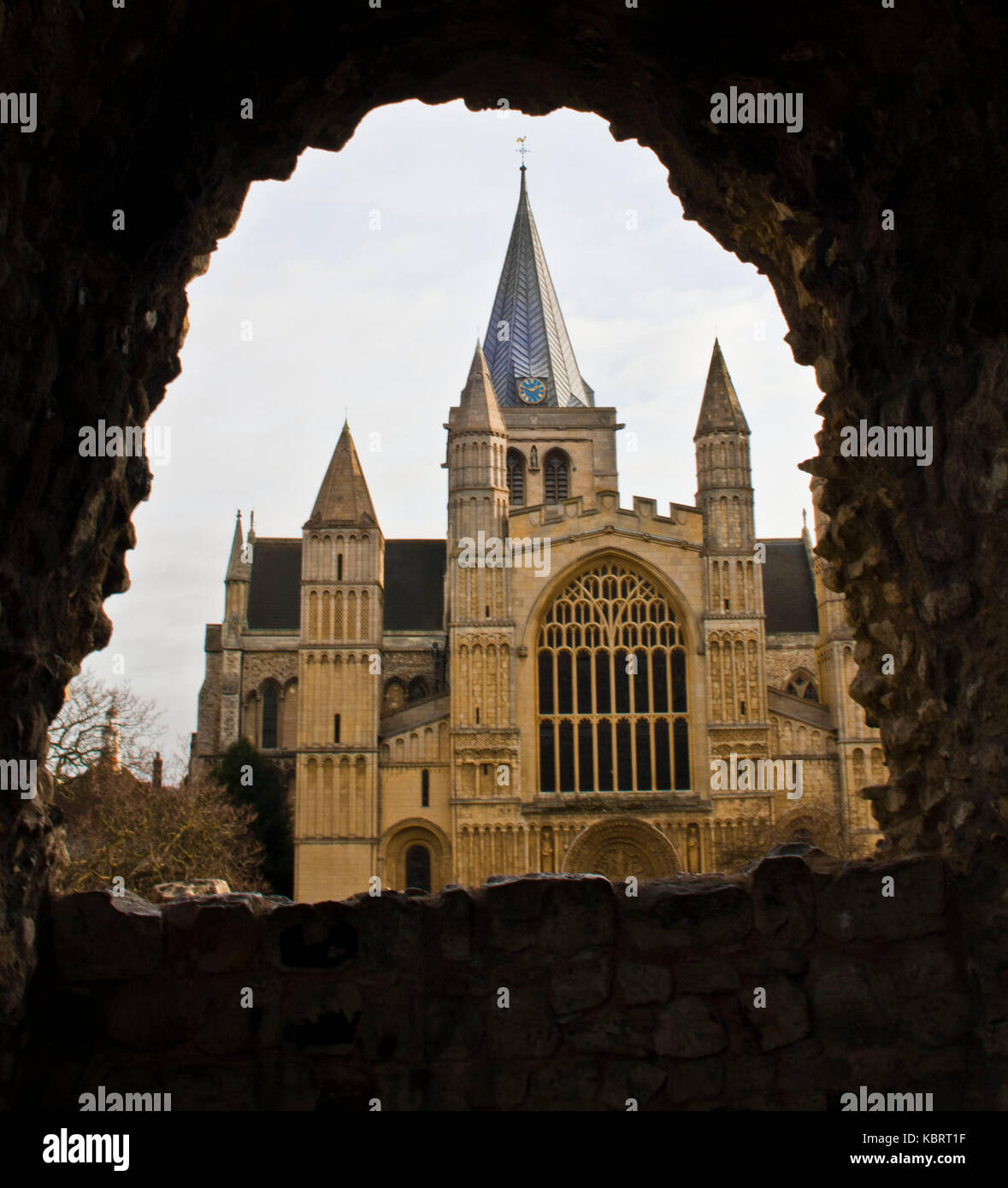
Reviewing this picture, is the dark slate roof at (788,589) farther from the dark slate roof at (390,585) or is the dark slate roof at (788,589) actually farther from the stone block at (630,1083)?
the stone block at (630,1083)

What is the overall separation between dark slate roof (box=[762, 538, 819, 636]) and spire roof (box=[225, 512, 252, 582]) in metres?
20.0

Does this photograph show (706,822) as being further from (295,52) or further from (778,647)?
(295,52)

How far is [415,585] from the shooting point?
4669 cm

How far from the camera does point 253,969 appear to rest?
427 centimetres

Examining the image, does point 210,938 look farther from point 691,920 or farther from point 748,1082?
point 748,1082

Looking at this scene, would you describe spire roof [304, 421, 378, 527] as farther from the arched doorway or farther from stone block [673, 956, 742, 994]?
stone block [673, 956, 742, 994]

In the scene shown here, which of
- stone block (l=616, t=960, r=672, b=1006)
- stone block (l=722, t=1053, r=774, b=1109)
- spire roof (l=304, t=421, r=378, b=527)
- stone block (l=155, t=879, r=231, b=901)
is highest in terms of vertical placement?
spire roof (l=304, t=421, r=378, b=527)

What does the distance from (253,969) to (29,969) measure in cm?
78

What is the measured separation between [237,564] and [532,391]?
14.4m

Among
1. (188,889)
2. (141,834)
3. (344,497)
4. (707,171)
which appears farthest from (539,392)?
(188,889)

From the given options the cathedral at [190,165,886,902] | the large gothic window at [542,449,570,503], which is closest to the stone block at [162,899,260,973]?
the cathedral at [190,165,886,902]

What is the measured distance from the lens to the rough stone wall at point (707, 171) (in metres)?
3.89

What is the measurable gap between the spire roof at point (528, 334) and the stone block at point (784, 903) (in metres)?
45.1

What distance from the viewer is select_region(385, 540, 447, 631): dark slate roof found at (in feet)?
148
